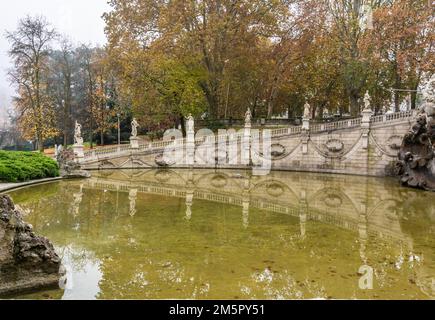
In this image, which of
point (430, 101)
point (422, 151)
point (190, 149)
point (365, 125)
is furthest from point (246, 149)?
point (430, 101)

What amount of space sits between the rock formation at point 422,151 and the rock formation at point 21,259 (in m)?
17.4

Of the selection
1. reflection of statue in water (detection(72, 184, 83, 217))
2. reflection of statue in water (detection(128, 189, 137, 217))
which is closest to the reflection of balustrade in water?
reflection of statue in water (detection(128, 189, 137, 217))

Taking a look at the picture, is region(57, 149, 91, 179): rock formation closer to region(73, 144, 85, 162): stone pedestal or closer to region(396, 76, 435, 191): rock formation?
region(73, 144, 85, 162): stone pedestal

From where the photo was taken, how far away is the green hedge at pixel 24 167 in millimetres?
18016

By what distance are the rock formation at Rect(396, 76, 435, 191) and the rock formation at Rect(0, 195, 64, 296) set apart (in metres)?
17.4

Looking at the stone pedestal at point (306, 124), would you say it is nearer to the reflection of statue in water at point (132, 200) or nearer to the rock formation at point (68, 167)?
the reflection of statue in water at point (132, 200)

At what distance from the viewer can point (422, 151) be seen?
19.8 meters

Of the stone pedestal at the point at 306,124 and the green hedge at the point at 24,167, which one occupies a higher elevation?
the stone pedestal at the point at 306,124

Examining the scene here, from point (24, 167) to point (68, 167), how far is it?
11.7 ft

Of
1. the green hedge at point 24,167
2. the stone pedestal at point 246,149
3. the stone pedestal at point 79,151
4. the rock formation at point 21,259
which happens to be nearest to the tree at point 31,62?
the stone pedestal at point 79,151

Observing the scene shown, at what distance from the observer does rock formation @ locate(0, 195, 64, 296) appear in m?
6.17

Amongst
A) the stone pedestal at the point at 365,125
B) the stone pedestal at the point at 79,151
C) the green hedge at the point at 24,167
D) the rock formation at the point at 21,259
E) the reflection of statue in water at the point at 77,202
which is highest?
the stone pedestal at the point at 365,125

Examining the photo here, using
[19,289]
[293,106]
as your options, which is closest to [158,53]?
[293,106]

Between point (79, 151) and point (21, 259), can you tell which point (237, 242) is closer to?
point (21, 259)
